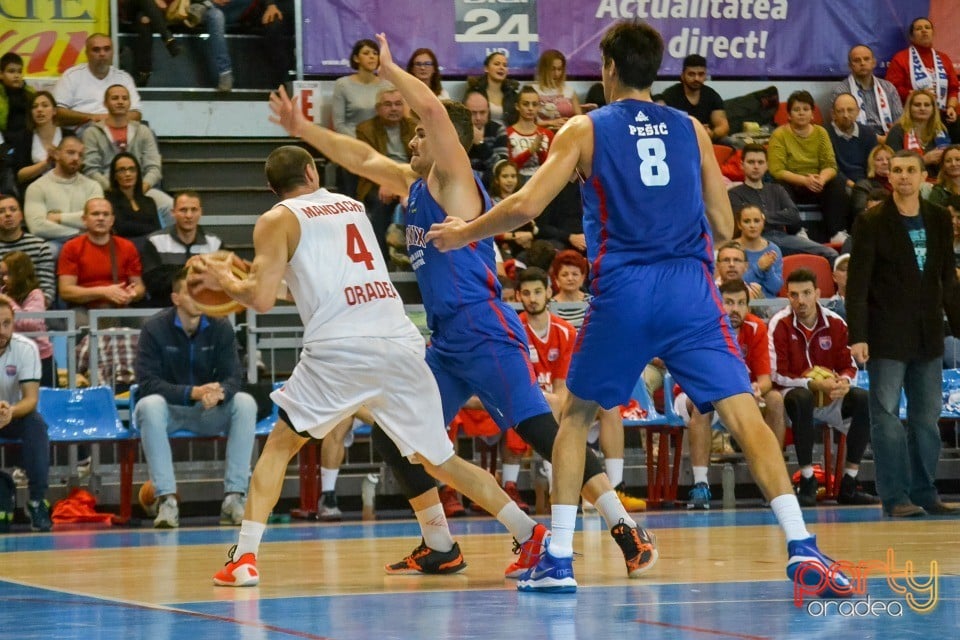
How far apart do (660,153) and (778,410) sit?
6.10 m

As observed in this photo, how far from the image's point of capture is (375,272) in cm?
655

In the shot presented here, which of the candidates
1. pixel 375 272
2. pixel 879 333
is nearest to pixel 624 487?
pixel 879 333

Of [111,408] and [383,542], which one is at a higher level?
[111,408]

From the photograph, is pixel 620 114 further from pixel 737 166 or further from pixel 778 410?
pixel 737 166

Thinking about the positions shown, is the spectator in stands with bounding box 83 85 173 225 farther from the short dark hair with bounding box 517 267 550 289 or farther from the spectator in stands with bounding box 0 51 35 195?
the short dark hair with bounding box 517 267 550 289

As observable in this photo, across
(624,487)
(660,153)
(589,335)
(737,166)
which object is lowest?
(624,487)

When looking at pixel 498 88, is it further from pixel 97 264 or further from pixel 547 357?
pixel 97 264

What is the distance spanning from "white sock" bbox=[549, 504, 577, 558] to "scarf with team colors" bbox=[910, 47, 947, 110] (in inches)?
Answer: 467

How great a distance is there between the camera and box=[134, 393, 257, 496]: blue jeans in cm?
1070

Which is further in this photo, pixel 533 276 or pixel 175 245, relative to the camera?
pixel 175 245

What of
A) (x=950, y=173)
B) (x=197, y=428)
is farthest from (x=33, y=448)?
(x=950, y=173)

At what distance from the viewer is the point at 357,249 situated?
652 centimetres

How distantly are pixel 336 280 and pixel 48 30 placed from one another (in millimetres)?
9366

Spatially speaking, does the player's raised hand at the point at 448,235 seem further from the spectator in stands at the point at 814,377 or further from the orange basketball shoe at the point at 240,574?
the spectator in stands at the point at 814,377
